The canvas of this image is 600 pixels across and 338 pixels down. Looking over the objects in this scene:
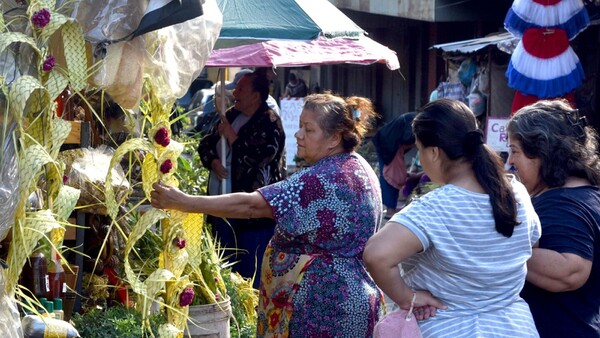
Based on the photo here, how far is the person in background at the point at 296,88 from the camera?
1873cm

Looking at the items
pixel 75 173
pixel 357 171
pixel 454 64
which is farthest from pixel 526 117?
pixel 454 64

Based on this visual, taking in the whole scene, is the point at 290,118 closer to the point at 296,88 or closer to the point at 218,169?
the point at 296,88

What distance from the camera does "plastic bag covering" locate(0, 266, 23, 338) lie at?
3.25 meters

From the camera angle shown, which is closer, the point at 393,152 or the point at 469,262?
the point at 469,262

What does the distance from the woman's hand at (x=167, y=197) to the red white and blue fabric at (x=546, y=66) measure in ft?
17.9

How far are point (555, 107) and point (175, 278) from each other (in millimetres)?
1649

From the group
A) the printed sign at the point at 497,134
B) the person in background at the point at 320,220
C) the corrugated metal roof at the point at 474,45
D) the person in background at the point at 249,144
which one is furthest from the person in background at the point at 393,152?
the person in background at the point at 320,220

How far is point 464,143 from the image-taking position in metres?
3.09

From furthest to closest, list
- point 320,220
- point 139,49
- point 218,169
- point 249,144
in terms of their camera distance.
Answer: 1. point 218,169
2. point 249,144
3. point 320,220
4. point 139,49

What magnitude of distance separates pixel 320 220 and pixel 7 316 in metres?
1.26

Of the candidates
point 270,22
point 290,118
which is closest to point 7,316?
point 270,22

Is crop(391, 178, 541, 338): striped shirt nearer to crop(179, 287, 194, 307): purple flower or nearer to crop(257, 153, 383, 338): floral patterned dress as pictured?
crop(257, 153, 383, 338): floral patterned dress

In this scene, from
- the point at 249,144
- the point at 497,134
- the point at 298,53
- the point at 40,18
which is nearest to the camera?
the point at 40,18

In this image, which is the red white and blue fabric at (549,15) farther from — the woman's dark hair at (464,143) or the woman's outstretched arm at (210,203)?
the woman's dark hair at (464,143)
